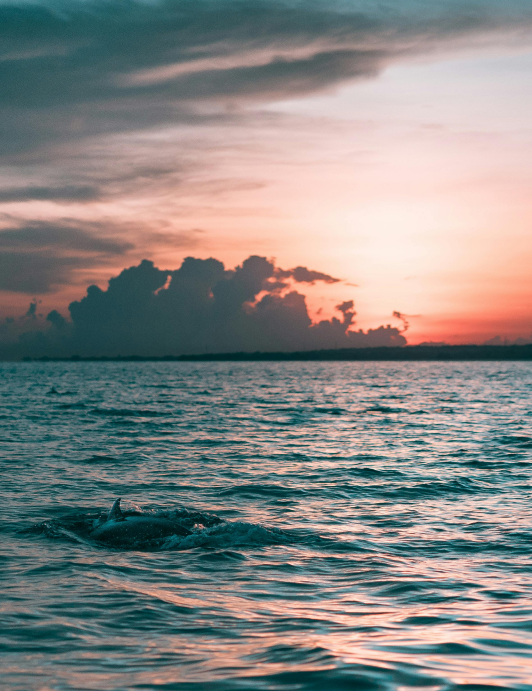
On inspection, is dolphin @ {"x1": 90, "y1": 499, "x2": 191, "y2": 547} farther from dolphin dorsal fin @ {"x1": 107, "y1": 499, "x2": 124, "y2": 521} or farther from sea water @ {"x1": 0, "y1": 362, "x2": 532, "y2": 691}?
sea water @ {"x1": 0, "y1": 362, "x2": 532, "y2": 691}

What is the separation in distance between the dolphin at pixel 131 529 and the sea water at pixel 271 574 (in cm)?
37

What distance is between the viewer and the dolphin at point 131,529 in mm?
13812

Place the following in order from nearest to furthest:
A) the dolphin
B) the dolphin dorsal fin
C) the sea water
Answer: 1. the sea water
2. the dolphin
3. the dolphin dorsal fin

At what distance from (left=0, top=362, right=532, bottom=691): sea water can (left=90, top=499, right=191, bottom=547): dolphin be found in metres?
0.37

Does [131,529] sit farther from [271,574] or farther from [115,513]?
[271,574]

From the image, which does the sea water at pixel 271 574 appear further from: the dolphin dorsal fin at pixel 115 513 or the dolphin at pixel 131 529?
the dolphin dorsal fin at pixel 115 513

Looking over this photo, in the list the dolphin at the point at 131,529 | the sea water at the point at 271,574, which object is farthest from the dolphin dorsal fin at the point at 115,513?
the sea water at the point at 271,574

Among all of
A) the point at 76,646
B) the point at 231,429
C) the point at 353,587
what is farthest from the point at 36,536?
the point at 231,429

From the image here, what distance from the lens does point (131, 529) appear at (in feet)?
46.4

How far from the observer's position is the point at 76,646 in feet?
27.1

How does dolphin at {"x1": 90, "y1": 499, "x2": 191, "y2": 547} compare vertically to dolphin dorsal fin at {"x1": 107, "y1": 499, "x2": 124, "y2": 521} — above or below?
below

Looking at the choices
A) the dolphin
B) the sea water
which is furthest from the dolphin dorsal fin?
the sea water

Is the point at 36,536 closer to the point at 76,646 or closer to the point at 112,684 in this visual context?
the point at 76,646

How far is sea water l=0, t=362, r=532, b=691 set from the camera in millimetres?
7527
